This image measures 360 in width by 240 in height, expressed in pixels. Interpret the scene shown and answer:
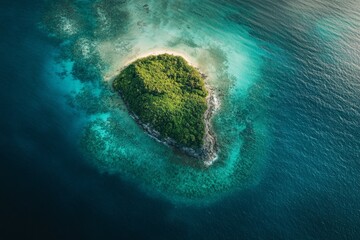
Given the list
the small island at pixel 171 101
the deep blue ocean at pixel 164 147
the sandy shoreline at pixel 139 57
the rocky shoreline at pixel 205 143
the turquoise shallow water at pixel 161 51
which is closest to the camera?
the deep blue ocean at pixel 164 147

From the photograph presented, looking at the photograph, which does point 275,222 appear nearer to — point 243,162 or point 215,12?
point 243,162

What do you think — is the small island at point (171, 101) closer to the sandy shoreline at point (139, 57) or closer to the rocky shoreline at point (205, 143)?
the rocky shoreline at point (205, 143)

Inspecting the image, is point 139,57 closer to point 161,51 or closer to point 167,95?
point 161,51

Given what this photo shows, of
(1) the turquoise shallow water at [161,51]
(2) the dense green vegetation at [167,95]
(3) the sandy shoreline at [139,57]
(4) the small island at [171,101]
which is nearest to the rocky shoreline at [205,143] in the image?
Answer: (4) the small island at [171,101]

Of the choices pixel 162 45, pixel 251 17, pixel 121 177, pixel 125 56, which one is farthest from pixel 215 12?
pixel 121 177

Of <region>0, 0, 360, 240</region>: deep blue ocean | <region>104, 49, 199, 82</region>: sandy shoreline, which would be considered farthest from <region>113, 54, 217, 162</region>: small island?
<region>0, 0, 360, 240</region>: deep blue ocean

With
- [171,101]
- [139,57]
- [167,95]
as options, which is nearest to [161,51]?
[139,57]

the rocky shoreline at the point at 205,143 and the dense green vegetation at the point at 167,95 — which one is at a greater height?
the dense green vegetation at the point at 167,95

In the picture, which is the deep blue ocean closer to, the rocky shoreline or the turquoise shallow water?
the turquoise shallow water
